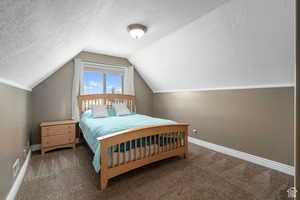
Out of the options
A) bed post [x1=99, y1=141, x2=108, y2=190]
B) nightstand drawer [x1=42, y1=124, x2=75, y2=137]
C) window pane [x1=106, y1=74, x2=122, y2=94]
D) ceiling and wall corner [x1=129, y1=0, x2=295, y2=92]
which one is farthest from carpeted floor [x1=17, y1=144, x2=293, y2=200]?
window pane [x1=106, y1=74, x2=122, y2=94]

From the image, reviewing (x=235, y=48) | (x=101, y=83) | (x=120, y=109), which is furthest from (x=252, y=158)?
(x=101, y=83)

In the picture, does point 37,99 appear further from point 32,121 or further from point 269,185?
point 269,185

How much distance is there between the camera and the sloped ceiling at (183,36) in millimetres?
982

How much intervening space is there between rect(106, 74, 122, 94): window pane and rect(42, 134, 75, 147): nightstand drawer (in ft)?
5.31

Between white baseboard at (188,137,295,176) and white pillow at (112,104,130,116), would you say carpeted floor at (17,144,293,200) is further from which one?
white pillow at (112,104,130,116)

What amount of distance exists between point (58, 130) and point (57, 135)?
0.10 metres

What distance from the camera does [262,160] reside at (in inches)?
86.7

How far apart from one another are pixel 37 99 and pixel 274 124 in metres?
4.60

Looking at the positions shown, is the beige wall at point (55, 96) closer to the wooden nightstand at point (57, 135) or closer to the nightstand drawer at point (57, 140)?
the wooden nightstand at point (57, 135)

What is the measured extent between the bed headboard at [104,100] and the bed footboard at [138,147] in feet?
6.62

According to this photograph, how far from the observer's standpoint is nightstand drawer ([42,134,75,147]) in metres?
2.58

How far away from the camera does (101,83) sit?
3.84 meters

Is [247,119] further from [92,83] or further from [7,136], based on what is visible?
[92,83]

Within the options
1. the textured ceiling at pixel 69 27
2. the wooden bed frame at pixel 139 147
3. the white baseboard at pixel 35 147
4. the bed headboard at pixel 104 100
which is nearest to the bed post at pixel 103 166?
the wooden bed frame at pixel 139 147
